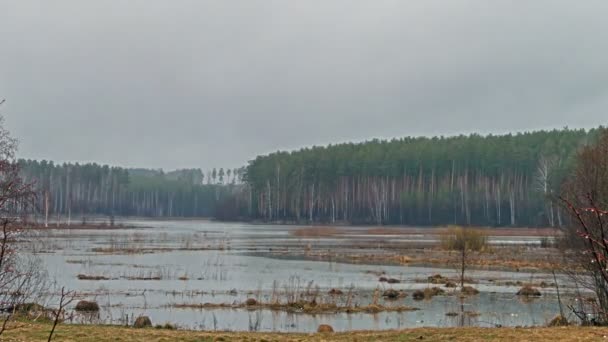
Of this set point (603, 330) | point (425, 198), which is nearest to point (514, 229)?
point (425, 198)

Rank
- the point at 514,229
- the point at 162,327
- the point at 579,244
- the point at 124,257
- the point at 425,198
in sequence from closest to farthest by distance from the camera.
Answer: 1. the point at 162,327
2. the point at 579,244
3. the point at 124,257
4. the point at 514,229
5. the point at 425,198

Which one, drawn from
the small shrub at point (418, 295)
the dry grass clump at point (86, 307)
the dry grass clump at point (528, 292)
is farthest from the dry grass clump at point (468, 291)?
the dry grass clump at point (86, 307)

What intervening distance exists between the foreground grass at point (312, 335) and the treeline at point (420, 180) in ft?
286

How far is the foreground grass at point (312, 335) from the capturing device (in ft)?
49.3

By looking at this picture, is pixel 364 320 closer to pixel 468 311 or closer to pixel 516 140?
pixel 468 311

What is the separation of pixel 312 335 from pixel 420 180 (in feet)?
380

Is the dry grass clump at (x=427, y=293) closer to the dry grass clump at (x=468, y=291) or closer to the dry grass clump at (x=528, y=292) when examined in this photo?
the dry grass clump at (x=468, y=291)

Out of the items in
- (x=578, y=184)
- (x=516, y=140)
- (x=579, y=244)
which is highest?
(x=516, y=140)

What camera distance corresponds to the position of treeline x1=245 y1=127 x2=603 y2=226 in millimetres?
116375

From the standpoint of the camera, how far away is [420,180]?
13075 cm

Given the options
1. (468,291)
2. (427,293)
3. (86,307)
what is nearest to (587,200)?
(427,293)

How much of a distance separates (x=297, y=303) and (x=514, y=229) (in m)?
86.0

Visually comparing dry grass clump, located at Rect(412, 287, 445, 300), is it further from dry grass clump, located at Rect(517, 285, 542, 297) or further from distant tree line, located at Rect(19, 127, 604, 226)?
distant tree line, located at Rect(19, 127, 604, 226)

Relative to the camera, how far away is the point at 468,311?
2614cm
